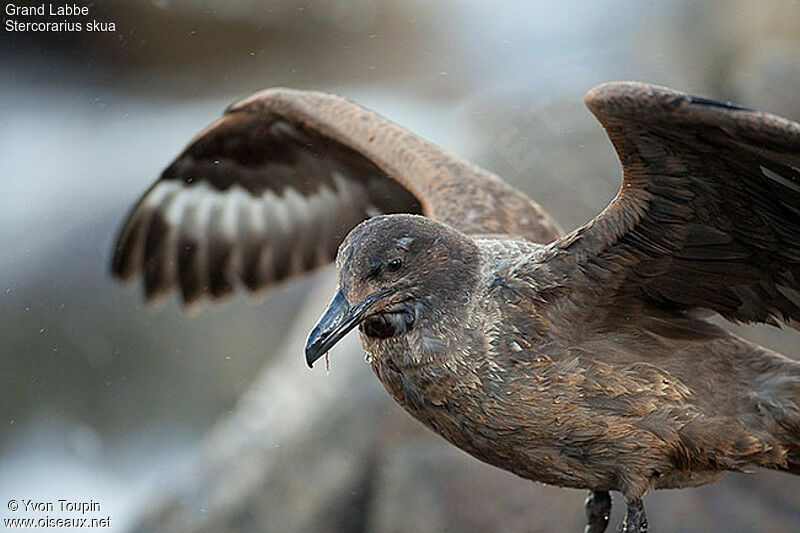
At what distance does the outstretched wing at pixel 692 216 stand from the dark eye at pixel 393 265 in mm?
455

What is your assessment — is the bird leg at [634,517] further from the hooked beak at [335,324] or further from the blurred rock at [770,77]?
the blurred rock at [770,77]

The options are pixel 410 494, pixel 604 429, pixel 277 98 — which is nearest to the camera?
pixel 604 429

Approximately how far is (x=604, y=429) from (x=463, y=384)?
44 centimetres

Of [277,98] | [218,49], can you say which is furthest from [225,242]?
[218,49]

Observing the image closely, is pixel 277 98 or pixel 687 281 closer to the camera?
pixel 687 281

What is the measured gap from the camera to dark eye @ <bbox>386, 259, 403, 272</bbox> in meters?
2.96

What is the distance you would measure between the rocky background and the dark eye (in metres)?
2.21

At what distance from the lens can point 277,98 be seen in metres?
4.57

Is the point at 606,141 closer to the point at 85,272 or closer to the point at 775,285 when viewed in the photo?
the point at 775,285

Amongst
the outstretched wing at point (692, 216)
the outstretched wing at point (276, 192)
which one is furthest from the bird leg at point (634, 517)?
the outstretched wing at point (276, 192)

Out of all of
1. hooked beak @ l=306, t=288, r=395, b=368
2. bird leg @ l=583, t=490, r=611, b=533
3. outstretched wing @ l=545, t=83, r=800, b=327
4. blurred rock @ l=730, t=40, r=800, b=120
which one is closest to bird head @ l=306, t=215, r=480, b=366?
hooked beak @ l=306, t=288, r=395, b=368

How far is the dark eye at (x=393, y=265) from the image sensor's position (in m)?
2.96

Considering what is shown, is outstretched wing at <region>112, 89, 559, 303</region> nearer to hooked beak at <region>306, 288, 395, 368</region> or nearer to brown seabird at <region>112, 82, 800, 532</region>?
brown seabird at <region>112, 82, 800, 532</region>

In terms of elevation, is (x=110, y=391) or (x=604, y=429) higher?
(x=604, y=429)
